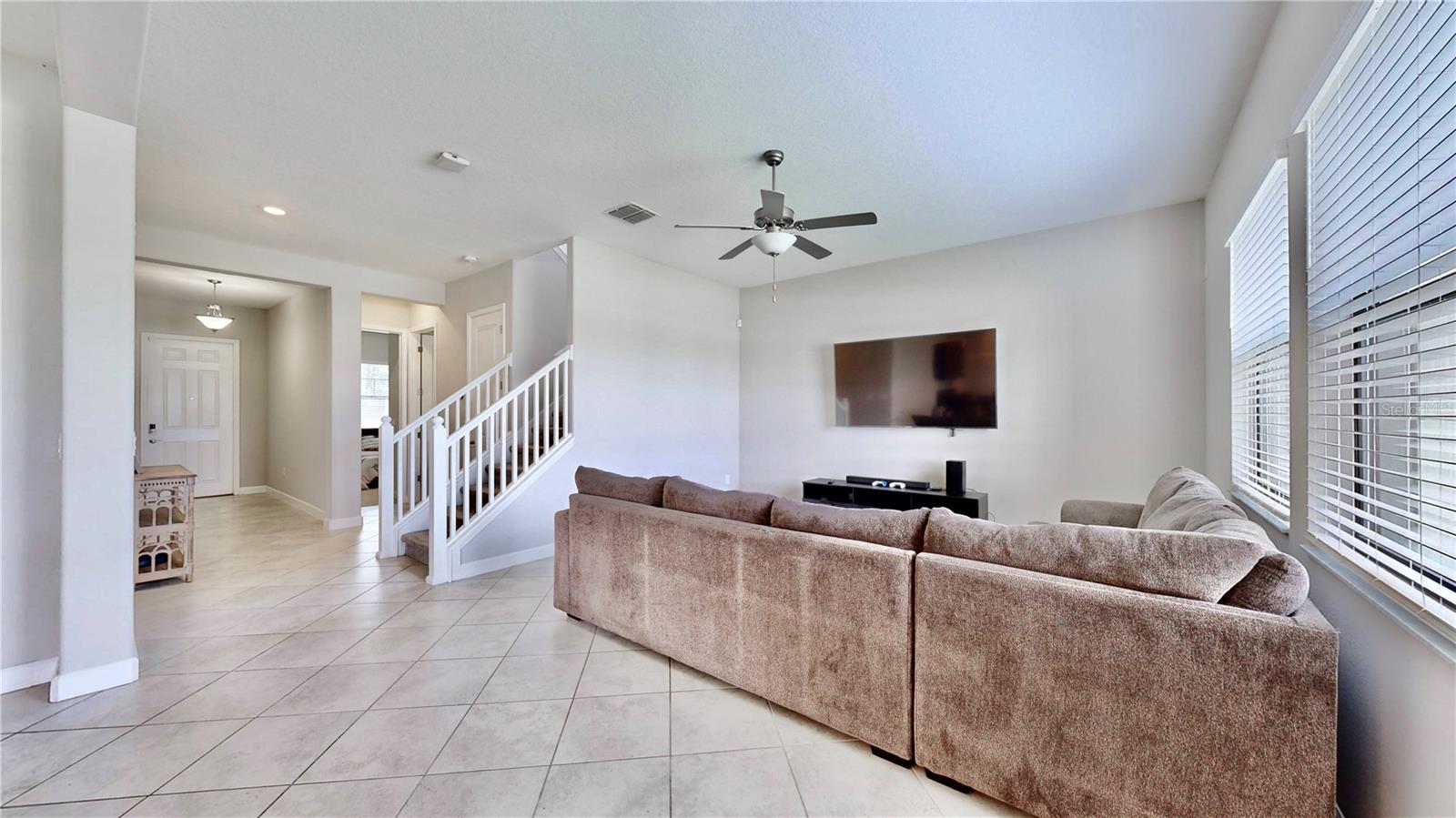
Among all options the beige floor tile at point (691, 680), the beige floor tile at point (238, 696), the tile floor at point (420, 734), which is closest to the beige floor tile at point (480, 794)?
the tile floor at point (420, 734)

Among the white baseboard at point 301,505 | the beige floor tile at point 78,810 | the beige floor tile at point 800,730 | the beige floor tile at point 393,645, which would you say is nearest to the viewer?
the beige floor tile at point 78,810

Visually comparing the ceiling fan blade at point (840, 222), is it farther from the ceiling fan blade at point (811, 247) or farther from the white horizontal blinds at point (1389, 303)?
the white horizontal blinds at point (1389, 303)

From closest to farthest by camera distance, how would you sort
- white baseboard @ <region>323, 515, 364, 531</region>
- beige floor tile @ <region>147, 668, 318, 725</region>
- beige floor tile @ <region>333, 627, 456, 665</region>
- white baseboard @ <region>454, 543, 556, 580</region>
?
1. beige floor tile @ <region>147, 668, 318, 725</region>
2. beige floor tile @ <region>333, 627, 456, 665</region>
3. white baseboard @ <region>454, 543, 556, 580</region>
4. white baseboard @ <region>323, 515, 364, 531</region>

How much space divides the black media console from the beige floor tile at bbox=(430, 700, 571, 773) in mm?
2943

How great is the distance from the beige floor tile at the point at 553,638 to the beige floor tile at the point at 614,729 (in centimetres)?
51

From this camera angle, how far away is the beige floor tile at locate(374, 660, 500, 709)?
6.78ft

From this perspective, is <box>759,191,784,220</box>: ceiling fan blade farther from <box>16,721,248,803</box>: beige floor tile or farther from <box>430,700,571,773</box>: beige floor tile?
<box>16,721,248,803</box>: beige floor tile

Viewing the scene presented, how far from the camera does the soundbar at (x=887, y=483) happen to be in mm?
4535

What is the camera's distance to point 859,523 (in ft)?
5.96

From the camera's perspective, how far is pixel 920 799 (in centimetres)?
155

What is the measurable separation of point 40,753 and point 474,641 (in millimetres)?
1348

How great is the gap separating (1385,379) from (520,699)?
9.19ft

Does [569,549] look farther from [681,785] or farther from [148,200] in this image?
[148,200]

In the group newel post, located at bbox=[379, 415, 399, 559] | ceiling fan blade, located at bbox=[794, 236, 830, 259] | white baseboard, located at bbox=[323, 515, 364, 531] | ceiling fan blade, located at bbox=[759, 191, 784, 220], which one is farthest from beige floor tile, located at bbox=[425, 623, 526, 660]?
white baseboard, located at bbox=[323, 515, 364, 531]
